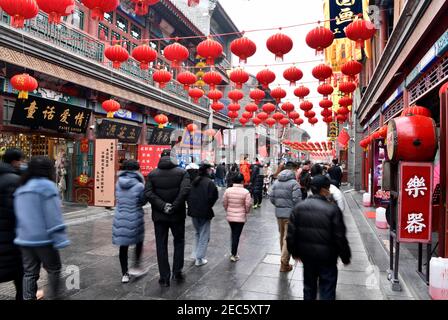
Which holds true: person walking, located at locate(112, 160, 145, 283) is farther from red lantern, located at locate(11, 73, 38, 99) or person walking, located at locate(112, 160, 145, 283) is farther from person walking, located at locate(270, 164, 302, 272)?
red lantern, located at locate(11, 73, 38, 99)

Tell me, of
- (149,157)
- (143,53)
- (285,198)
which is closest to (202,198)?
(285,198)

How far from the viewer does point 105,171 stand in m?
11.9

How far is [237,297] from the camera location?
469 centimetres

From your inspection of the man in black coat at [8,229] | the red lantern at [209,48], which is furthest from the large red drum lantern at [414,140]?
the red lantern at [209,48]

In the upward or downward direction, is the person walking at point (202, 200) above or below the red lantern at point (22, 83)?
below

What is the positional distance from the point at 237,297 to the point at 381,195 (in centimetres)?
875

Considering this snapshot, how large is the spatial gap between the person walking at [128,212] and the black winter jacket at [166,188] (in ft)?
0.71

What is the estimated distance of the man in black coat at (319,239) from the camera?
3.51 meters

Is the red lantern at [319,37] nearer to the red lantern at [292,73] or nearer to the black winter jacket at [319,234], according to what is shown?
the red lantern at [292,73]

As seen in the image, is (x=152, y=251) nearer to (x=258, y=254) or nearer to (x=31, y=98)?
(x=258, y=254)

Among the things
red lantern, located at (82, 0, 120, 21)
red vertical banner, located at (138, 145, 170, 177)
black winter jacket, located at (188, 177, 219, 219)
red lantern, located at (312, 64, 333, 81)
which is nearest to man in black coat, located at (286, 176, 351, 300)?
black winter jacket, located at (188, 177, 219, 219)

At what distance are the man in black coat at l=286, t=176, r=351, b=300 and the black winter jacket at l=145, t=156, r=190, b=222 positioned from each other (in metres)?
1.86
